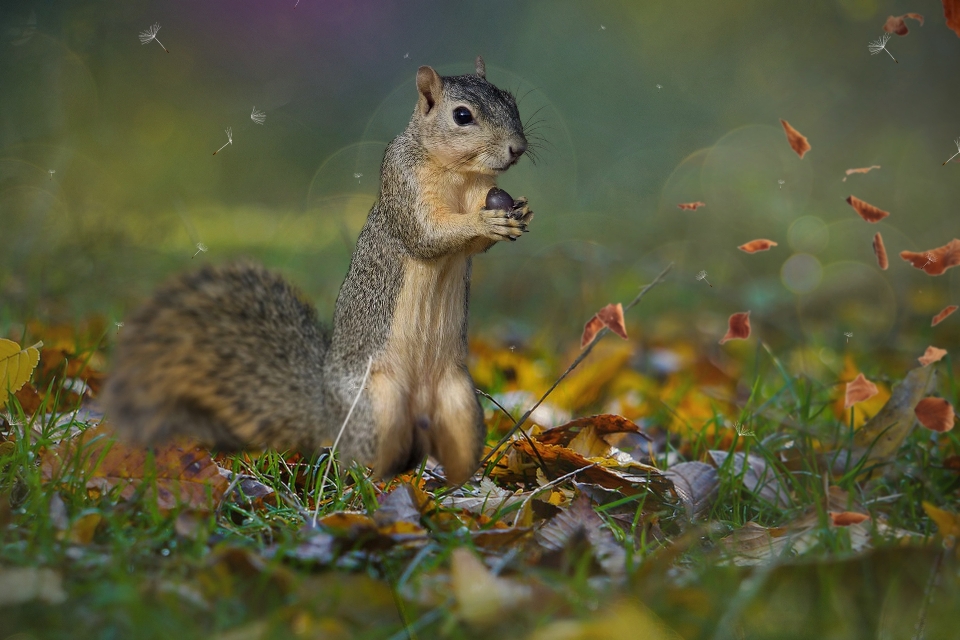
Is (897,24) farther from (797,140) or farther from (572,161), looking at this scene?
(572,161)

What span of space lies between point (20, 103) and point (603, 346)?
2.52 m

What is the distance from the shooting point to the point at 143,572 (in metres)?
0.96

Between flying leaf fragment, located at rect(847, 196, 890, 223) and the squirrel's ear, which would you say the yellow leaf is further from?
flying leaf fragment, located at rect(847, 196, 890, 223)

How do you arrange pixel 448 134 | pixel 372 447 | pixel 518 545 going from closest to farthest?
pixel 518 545 < pixel 372 447 < pixel 448 134

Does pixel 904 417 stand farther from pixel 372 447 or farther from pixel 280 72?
pixel 280 72

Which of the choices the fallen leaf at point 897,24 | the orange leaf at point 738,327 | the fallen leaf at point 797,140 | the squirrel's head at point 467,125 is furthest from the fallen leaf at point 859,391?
the squirrel's head at point 467,125

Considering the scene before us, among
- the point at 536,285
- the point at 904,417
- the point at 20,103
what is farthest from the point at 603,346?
the point at 20,103

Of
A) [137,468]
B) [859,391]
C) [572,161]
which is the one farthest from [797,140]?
[572,161]

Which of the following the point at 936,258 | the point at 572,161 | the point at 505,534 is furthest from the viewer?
the point at 572,161

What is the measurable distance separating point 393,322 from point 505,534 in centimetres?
54

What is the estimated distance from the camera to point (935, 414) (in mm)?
1390

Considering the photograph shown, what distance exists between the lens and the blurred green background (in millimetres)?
3104

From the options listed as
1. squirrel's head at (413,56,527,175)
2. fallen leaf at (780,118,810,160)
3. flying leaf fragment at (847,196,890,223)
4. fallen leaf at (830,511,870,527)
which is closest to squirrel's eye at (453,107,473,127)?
squirrel's head at (413,56,527,175)

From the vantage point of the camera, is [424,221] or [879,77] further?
[879,77]
